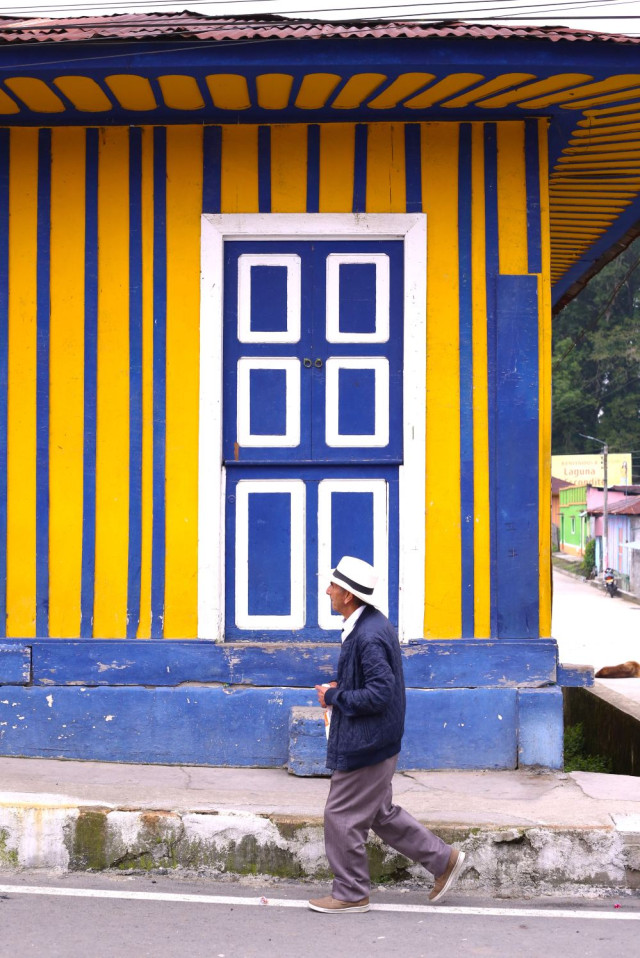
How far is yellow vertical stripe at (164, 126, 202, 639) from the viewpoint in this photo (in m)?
6.75

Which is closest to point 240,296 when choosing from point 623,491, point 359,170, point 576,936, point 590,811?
point 359,170

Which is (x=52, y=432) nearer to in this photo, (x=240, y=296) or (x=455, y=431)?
(x=240, y=296)

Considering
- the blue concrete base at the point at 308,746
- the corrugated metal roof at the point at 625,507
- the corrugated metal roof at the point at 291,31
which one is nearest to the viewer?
the corrugated metal roof at the point at 291,31

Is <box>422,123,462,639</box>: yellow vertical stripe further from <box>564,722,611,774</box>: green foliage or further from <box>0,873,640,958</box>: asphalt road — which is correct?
<box>564,722,611,774</box>: green foliage

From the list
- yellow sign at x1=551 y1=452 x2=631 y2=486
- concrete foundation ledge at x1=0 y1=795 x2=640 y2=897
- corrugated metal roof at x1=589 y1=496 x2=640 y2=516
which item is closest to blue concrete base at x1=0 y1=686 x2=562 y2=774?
concrete foundation ledge at x1=0 y1=795 x2=640 y2=897

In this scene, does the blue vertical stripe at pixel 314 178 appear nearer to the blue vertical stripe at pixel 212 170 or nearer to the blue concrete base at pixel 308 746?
the blue vertical stripe at pixel 212 170

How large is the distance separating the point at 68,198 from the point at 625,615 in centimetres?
2997

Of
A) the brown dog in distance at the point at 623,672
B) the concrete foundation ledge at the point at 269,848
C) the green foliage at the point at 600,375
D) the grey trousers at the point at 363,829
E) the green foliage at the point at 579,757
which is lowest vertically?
the green foliage at the point at 579,757

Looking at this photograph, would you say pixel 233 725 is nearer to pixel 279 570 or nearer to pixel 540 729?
pixel 279 570

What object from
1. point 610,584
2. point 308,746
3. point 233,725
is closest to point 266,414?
point 233,725

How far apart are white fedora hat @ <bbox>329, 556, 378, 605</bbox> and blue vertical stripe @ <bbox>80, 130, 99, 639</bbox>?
7.59 ft

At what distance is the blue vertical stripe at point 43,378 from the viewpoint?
6.79 m

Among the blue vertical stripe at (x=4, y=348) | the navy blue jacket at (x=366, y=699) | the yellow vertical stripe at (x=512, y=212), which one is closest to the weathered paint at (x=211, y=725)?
the blue vertical stripe at (x=4, y=348)

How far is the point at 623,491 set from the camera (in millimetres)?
52000
